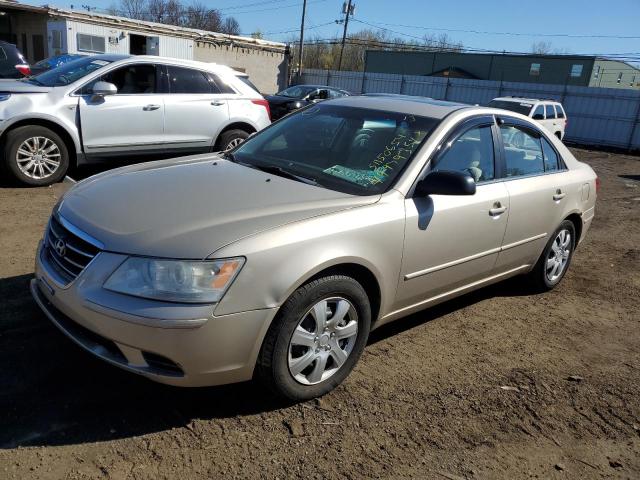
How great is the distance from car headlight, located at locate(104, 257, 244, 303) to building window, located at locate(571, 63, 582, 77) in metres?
48.0

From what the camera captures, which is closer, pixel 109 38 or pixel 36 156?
pixel 36 156

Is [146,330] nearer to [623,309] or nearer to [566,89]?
[623,309]

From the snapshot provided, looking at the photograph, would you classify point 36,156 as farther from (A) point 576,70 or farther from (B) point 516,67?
(A) point 576,70

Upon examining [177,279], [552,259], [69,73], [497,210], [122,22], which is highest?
[122,22]

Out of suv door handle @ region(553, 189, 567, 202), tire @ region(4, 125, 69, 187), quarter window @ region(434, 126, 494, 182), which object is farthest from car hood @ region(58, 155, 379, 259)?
tire @ region(4, 125, 69, 187)

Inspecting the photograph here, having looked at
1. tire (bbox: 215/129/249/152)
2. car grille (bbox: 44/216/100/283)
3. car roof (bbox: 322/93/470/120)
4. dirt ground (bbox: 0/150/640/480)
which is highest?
car roof (bbox: 322/93/470/120)

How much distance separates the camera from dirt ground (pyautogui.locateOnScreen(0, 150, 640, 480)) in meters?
2.60

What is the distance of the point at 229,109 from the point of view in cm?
823

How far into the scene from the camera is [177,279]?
8.32 ft

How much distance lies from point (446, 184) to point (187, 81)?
5.71 metres

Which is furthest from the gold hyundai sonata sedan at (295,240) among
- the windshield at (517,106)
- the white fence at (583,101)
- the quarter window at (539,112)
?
the white fence at (583,101)

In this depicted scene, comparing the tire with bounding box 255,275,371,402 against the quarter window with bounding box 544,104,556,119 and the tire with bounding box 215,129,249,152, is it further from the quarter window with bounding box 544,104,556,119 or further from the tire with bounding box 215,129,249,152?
the quarter window with bounding box 544,104,556,119

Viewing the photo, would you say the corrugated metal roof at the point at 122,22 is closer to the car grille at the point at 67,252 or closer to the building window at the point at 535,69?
the car grille at the point at 67,252

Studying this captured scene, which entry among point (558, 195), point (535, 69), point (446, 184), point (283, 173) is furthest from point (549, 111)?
point (535, 69)
